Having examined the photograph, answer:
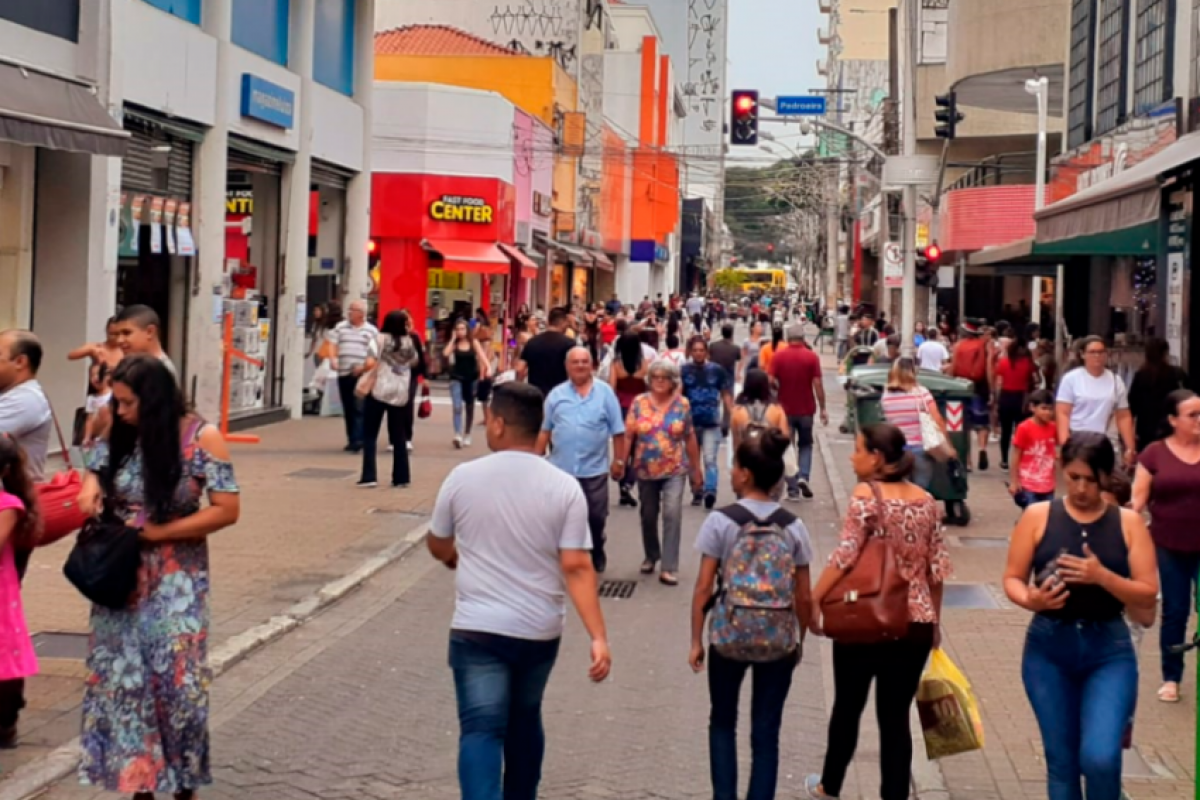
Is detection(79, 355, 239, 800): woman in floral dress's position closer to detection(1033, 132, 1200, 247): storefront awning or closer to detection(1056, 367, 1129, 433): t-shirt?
detection(1056, 367, 1129, 433): t-shirt

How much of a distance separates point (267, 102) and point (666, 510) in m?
11.9

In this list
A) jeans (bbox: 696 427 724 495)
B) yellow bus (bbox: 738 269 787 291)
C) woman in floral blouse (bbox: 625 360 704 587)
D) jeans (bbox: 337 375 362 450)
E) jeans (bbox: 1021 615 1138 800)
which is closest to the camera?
jeans (bbox: 1021 615 1138 800)

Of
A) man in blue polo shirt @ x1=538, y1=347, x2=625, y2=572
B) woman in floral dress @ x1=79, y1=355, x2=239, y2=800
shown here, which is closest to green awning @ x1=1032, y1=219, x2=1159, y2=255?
man in blue polo shirt @ x1=538, y1=347, x2=625, y2=572

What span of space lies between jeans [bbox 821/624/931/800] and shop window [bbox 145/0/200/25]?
14.4 metres

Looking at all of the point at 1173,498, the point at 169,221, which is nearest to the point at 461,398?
the point at 169,221

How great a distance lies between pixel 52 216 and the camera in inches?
632

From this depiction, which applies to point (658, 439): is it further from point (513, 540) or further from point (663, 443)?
point (513, 540)

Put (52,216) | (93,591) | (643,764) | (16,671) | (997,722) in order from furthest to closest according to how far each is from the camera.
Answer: (52,216), (997,722), (643,764), (16,671), (93,591)

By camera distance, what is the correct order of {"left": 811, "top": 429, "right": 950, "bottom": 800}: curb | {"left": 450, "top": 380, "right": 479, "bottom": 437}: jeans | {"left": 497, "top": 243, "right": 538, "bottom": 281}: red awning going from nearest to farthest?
{"left": 811, "top": 429, "right": 950, "bottom": 800}: curb
{"left": 450, "top": 380, "right": 479, "bottom": 437}: jeans
{"left": 497, "top": 243, "right": 538, "bottom": 281}: red awning

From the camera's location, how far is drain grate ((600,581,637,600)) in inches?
440

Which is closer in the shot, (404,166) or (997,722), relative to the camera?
(997,722)

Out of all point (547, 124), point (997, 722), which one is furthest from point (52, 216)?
point (547, 124)

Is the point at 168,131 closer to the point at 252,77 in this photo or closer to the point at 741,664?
the point at 252,77

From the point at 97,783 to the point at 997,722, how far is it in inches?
176
